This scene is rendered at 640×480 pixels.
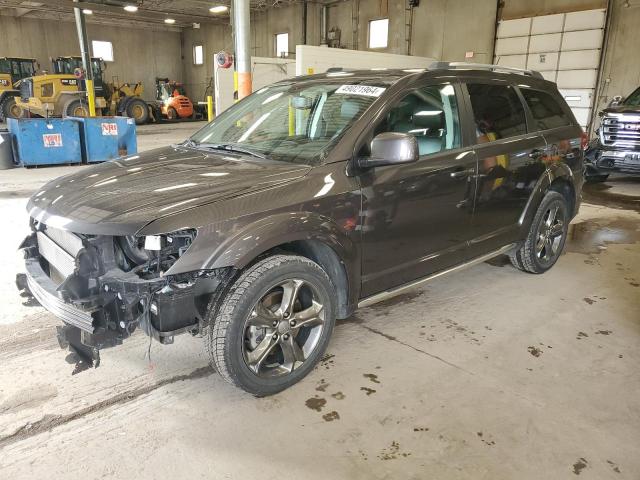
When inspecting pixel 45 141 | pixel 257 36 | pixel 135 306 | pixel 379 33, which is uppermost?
pixel 257 36

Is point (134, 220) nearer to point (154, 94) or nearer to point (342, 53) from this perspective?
point (342, 53)

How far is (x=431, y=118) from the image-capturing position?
121 inches

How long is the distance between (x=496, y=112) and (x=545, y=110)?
32.6 inches

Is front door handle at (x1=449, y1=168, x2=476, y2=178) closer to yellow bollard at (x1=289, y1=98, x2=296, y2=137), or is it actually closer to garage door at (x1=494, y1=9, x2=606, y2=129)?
yellow bollard at (x1=289, y1=98, x2=296, y2=137)

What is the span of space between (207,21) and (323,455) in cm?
2572

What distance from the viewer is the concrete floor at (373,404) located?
80.5 inches

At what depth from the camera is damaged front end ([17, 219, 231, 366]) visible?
6.77 feet

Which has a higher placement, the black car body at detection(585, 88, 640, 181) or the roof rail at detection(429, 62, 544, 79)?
the roof rail at detection(429, 62, 544, 79)

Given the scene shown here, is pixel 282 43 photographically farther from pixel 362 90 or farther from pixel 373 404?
pixel 373 404

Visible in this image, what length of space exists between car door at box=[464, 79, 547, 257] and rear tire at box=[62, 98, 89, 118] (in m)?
15.5

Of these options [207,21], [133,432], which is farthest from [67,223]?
[207,21]

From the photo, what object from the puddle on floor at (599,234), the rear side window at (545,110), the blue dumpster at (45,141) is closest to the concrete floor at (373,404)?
the rear side window at (545,110)

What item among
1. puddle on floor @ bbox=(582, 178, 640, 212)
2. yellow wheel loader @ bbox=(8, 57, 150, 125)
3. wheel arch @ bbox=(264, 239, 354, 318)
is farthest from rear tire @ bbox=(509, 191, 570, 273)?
yellow wheel loader @ bbox=(8, 57, 150, 125)

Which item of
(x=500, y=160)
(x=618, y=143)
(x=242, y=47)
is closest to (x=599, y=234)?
(x=500, y=160)
